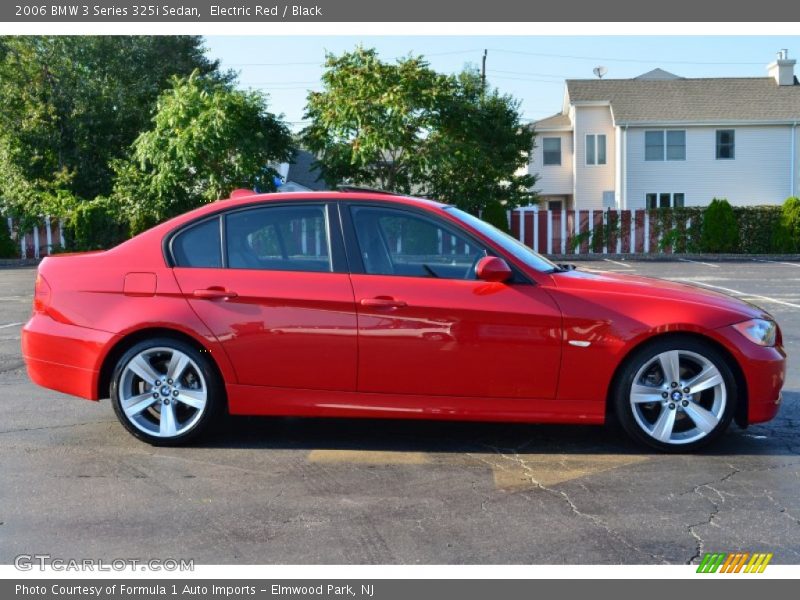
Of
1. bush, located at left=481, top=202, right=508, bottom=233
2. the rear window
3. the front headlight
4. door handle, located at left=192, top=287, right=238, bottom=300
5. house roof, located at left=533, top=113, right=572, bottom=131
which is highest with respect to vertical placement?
house roof, located at left=533, top=113, right=572, bottom=131

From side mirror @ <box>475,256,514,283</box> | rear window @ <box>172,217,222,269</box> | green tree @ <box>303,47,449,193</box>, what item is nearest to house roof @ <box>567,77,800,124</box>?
green tree @ <box>303,47,449,193</box>

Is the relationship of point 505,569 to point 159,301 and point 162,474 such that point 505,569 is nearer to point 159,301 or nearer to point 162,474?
→ point 162,474

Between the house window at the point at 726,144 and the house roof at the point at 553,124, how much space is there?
6.92 m

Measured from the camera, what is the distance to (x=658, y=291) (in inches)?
223

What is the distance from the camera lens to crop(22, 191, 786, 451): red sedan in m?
5.51

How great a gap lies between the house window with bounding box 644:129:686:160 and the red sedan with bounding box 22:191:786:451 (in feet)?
119

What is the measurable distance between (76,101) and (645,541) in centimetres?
3109

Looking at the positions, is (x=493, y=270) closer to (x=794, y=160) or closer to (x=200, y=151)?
(x=200, y=151)

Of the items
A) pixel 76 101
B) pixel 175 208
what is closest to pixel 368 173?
pixel 175 208

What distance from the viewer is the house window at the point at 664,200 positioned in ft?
133

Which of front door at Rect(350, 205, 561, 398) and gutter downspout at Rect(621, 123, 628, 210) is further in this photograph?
gutter downspout at Rect(621, 123, 628, 210)

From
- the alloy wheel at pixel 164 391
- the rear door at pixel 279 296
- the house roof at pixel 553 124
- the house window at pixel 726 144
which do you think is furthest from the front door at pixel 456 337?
the house roof at pixel 553 124

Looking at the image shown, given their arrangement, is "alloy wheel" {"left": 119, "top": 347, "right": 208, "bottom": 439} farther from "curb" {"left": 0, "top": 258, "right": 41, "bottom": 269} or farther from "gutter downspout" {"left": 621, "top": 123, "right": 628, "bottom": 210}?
"gutter downspout" {"left": 621, "top": 123, "right": 628, "bottom": 210}

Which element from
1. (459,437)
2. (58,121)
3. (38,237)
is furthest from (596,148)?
(459,437)
